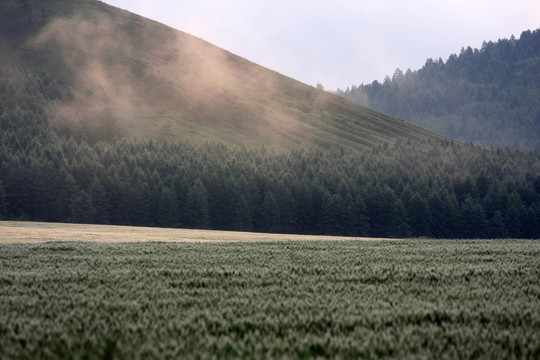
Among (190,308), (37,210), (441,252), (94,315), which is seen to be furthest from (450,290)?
(37,210)

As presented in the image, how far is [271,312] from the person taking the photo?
1037cm

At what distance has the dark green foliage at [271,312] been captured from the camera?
7.99 m

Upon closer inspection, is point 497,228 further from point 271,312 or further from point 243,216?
point 271,312

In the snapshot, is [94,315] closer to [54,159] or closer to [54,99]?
[54,159]

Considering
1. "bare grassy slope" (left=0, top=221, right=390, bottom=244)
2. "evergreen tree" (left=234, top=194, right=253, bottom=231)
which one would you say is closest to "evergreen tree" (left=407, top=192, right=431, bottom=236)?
"evergreen tree" (left=234, top=194, right=253, bottom=231)

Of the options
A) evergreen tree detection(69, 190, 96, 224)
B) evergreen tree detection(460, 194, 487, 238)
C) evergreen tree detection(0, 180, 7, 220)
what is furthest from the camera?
evergreen tree detection(460, 194, 487, 238)

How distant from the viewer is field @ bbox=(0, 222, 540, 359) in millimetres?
8016

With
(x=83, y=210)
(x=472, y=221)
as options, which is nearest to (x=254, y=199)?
(x=83, y=210)

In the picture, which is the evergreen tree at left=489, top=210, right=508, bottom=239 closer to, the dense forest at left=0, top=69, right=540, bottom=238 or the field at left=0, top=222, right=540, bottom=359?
the dense forest at left=0, top=69, right=540, bottom=238

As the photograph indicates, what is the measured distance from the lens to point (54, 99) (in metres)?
199

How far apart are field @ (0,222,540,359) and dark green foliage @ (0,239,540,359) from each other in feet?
0.10

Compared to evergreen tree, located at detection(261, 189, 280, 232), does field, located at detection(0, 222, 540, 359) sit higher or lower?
lower

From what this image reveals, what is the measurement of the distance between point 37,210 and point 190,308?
354 ft

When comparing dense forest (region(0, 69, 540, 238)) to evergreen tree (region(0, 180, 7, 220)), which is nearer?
evergreen tree (region(0, 180, 7, 220))
